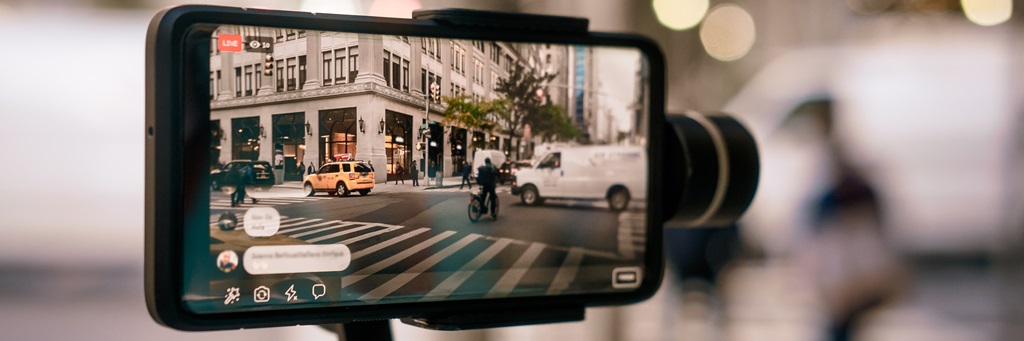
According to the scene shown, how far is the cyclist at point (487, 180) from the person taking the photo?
0.39m

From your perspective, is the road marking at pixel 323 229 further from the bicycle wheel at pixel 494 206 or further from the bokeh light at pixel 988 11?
the bokeh light at pixel 988 11

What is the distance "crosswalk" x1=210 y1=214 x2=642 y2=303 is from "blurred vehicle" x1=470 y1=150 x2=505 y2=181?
0.04m

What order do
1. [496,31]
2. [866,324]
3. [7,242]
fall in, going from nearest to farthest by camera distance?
[496,31], [7,242], [866,324]

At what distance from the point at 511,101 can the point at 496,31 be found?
58mm

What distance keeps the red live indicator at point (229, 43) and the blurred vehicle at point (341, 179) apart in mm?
71

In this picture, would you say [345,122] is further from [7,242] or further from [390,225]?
[7,242]

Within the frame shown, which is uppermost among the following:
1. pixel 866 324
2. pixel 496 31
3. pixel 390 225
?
pixel 496 31

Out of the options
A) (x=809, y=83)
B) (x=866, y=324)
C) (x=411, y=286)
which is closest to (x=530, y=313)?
(x=411, y=286)

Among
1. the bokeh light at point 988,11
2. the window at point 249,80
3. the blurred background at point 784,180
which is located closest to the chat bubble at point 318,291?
the window at point 249,80

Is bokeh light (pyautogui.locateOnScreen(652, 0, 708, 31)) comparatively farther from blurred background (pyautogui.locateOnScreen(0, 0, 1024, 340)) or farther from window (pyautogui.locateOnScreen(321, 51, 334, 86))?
window (pyautogui.locateOnScreen(321, 51, 334, 86))

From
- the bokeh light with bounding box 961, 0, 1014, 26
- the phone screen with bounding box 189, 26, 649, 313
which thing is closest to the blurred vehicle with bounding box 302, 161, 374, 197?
the phone screen with bounding box 189, 26, 649, 313

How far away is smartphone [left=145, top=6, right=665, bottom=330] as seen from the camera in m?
0.31

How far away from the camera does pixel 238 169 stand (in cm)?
34

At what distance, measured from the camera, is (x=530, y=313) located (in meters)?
0.38
